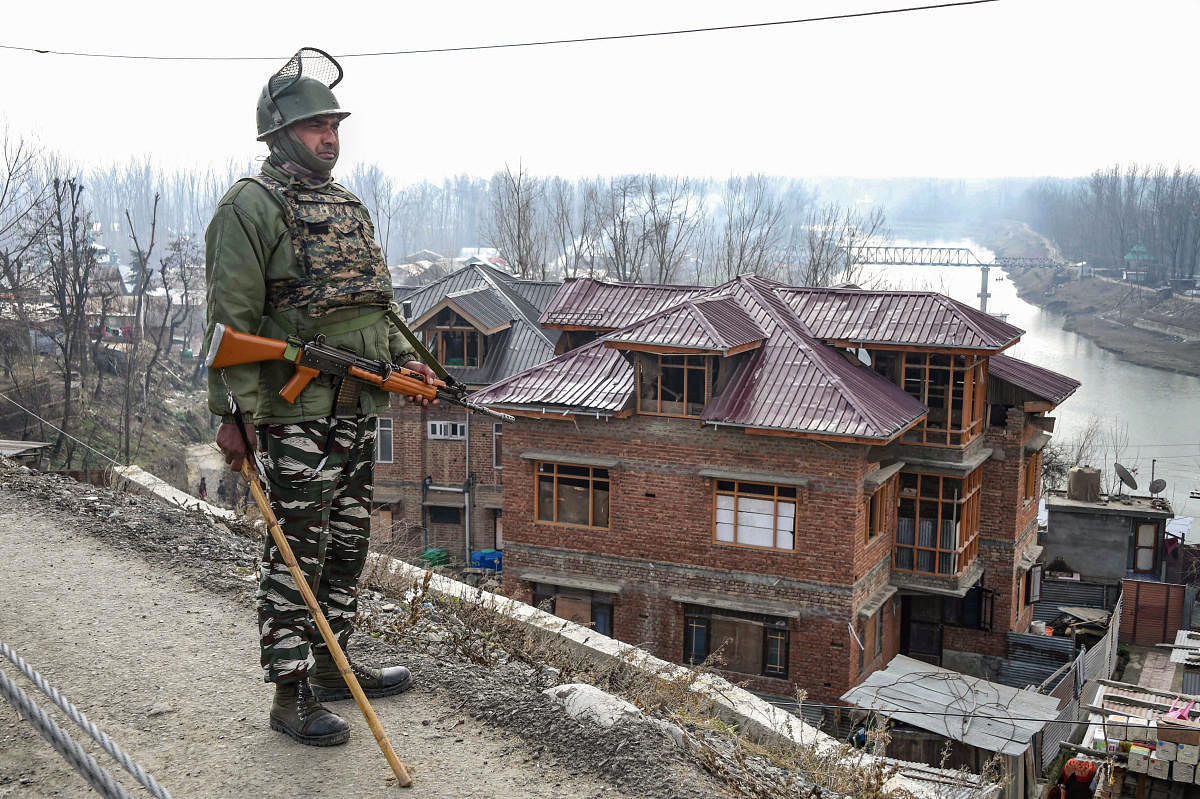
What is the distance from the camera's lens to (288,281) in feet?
14.7

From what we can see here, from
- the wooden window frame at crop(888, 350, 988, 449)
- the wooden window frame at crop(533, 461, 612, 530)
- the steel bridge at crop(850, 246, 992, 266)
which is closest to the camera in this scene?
the wooden window frame at crop(888, 350, 988, 449)

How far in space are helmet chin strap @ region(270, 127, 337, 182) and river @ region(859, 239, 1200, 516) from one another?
34.3 meters

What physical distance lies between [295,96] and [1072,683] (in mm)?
19517

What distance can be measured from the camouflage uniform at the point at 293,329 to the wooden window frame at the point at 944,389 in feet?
53.7

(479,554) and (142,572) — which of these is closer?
(142,572)

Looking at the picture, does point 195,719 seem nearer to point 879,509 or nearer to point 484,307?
point 879,509

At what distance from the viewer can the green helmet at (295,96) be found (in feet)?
14.8

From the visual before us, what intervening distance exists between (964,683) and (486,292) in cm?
1723

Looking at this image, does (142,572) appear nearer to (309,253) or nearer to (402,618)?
(402,618)

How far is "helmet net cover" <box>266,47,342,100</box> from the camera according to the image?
4.51 meters

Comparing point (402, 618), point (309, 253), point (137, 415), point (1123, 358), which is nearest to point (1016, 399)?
point (402, 618)

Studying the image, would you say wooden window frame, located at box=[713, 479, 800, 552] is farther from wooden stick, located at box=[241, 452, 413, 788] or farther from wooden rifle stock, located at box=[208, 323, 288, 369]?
wooden rifle stock, located at box=[208, 323, 288, 369]

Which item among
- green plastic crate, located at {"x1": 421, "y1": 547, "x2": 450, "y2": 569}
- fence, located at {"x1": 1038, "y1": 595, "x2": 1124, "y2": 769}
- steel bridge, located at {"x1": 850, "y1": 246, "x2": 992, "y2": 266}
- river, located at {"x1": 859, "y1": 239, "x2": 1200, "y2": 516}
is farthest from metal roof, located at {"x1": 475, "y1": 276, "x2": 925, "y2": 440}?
steel bridge, located at {"x1": 850, "y1": 246, "x2": 992, "y2": 266}

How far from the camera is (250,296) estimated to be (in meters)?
4.33
